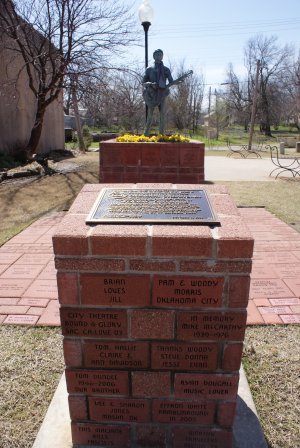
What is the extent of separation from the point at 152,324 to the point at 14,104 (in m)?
13.3

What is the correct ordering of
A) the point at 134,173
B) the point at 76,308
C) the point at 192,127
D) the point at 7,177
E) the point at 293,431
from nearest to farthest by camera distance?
1. the point at 76,308
2. the point at 293,431
3. the point at 134,173
4. the point at 7,177
5. the point at 192,127

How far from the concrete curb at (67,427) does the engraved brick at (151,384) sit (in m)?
0.47

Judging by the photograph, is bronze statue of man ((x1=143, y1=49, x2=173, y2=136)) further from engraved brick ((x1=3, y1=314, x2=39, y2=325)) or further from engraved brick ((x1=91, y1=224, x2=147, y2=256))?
engraved brick ((x1=91, y1=224, x2=147, y2=256))

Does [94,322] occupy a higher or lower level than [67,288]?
lower

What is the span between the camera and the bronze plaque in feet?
5.02

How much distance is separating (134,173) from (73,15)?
7332 mm

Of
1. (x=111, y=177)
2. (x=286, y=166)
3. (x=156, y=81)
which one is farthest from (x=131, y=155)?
(x=286, y=166)

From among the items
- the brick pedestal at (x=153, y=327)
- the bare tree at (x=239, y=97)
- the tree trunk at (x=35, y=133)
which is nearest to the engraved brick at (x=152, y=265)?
the brick pedestal at (x=153, y=327)

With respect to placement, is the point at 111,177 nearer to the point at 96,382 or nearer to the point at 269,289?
the point at 269,289

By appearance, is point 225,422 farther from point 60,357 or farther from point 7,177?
point 7,177

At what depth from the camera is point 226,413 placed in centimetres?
163

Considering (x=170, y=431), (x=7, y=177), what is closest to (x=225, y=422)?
(x=170, y=431)

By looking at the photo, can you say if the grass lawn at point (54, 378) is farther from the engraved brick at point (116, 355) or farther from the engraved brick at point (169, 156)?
the engraved brick at point (169, 156)

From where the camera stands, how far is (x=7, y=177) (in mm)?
9227
